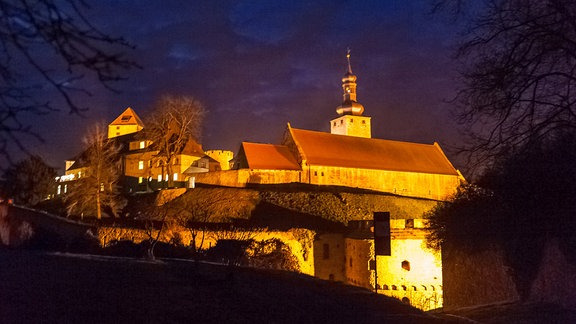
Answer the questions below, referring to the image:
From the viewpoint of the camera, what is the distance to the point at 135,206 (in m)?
48.5

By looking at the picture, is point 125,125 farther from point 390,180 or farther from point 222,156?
point 390,180

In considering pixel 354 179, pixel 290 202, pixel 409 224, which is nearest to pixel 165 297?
pixel 409 224

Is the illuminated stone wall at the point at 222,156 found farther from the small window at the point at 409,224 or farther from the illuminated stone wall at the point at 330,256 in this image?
the small window at the point at 409,224

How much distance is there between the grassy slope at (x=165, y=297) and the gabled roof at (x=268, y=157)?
132 feet

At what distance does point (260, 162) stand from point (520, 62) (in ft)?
145

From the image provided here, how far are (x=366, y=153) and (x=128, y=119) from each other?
42469 millimetres

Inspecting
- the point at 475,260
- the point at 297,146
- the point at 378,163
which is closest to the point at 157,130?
the point at 297,146

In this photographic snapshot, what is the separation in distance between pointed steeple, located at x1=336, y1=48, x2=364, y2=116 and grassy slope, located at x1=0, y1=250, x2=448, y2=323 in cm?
Result: 8288

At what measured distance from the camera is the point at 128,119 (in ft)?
283

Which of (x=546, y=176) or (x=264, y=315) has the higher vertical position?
(x=546, y=176)

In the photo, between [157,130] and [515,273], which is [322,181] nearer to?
[157,130]

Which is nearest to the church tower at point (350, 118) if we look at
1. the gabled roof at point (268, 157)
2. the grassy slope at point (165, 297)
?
the gabled roof at point (268, 157)

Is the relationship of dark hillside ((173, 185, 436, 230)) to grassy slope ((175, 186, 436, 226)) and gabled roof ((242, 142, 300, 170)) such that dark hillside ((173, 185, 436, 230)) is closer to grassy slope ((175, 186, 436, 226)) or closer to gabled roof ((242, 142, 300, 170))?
grassy slope ((175, 186, 436, 226))

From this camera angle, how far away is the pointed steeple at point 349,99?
310ft
